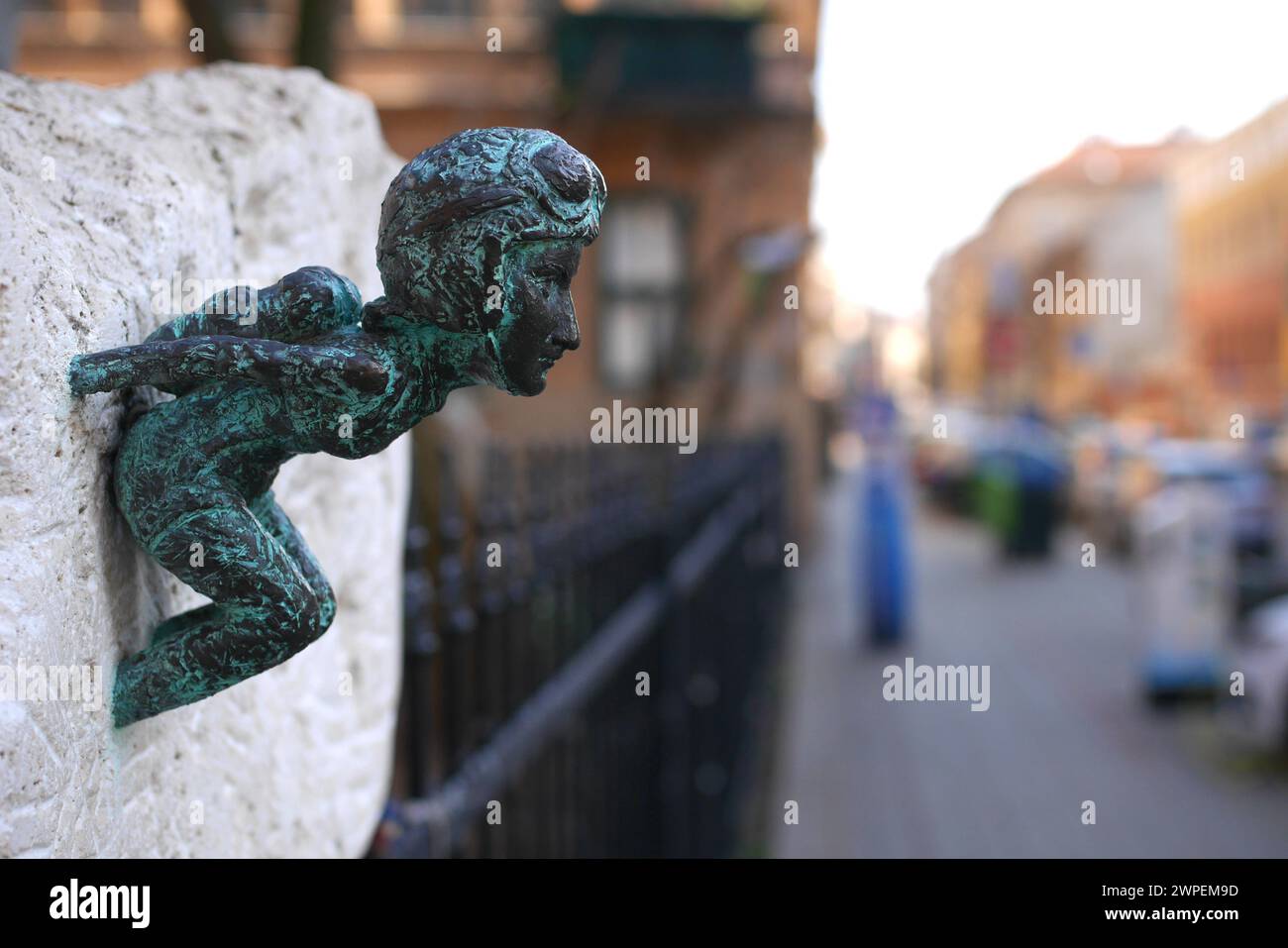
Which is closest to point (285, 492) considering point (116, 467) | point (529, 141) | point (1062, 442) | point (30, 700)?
point (116, 467)

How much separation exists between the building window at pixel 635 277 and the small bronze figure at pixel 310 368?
1324 cm

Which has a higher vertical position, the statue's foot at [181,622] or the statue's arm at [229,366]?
the statue's arm at [229,366]

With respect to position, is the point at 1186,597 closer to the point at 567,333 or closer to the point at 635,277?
the point at 635,277

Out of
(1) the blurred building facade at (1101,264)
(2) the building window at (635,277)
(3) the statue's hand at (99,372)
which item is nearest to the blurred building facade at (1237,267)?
(1) the blurred building facade at (1101,264)

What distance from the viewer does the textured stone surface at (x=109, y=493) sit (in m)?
0.84

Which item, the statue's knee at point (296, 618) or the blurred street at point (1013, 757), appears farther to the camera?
the blurred street at point (1013, 757)


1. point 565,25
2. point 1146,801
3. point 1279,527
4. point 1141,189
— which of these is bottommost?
point 1146,801

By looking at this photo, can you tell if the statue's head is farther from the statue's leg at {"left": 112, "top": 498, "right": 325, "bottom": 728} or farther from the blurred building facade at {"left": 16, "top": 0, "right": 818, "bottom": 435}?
the blurred building facade at {"left": 16, "top": 0, "right": 818, "bottom": 435}

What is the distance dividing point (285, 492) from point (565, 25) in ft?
39.1

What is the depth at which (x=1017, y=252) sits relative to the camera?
2675 inches

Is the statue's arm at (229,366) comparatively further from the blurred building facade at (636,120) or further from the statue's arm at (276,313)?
the blurred building facade at (636,120)

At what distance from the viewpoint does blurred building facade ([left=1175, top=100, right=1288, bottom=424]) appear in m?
35.5

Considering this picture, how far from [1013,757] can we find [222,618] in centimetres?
761
